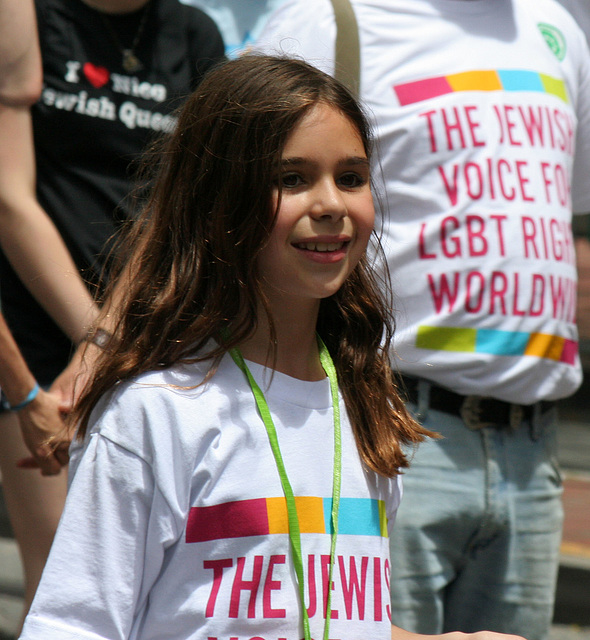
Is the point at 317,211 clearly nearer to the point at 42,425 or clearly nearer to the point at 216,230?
the point at 216,230

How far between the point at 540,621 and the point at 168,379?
1.15 m

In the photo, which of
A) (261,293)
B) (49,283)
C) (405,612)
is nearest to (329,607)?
(261,293)

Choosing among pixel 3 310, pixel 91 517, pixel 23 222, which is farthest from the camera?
pixel 3 310

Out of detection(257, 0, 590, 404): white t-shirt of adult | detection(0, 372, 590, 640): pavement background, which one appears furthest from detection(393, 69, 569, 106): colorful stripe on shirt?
detection(0, 372, 590, 640): pavement background

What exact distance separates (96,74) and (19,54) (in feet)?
0.73

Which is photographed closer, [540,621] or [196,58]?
[540,621]

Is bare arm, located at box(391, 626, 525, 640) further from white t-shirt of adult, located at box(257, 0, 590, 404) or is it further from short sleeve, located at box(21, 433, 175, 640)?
white t-shirt of adult, located at box(257, 0, 590, 404)

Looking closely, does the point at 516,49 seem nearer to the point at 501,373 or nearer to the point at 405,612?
the point at 501,373

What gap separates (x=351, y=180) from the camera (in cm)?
145

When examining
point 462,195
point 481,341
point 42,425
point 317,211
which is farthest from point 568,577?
point 317,211

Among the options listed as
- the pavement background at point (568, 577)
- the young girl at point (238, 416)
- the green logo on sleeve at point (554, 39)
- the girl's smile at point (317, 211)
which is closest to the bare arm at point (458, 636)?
the young girl at point (238, 416)

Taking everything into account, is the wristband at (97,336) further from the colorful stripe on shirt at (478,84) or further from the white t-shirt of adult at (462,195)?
the colorful stripe on shirt at (478,84)

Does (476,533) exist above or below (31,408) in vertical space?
below

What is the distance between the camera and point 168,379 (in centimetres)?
133
